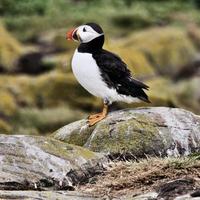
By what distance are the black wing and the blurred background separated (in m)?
8.11

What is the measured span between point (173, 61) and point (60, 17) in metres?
9.17

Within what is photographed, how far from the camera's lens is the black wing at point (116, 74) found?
10844 millimetres

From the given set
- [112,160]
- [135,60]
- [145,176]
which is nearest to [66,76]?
[135,60]

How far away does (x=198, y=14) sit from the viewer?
40469 mm

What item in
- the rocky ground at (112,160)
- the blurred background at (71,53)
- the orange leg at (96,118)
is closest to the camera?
the rocky ground at (112,160)

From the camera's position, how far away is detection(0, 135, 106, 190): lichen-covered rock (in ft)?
27.3

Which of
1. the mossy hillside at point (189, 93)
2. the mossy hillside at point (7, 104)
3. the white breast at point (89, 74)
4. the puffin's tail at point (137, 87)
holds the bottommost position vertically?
A: the mossy hillside at point (189, 93)

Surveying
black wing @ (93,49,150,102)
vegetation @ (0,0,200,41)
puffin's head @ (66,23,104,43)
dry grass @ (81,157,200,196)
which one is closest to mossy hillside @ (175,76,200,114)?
vegetation @ (0,0,200,41)

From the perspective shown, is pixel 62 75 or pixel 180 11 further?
pixel 180 11

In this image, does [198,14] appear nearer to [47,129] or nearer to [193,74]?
[193,74]

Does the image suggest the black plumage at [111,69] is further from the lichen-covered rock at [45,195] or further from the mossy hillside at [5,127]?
the mossy hillside at [5,127]

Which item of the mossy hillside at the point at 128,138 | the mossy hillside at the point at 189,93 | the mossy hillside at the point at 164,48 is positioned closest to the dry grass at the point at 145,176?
the mossy hillside at the point at 128,138

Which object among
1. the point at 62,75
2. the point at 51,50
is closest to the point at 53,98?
the point at 62,75

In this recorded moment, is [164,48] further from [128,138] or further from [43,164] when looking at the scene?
[43,164]
